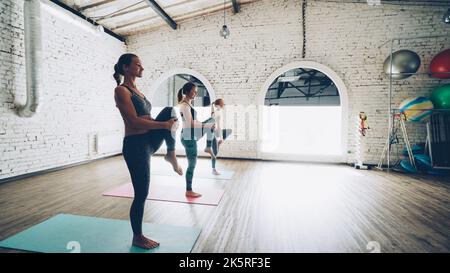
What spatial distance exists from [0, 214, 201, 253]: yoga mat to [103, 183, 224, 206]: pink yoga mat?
0.75 m

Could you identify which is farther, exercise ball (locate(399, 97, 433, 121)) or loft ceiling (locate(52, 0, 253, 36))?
loft ceiling (locate(52, 0, 253, 36))

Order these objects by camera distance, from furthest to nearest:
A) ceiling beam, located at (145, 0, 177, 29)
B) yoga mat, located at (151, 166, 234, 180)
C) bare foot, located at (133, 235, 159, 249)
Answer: ceiling beam, located at (145, 0, 177, 29) < yoga mat, located at (151, 166, 234, 180) < bare foot, located at (133, 235, 159, 249)

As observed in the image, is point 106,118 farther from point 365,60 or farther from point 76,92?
point 365,60

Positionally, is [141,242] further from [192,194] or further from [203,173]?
[203,173]

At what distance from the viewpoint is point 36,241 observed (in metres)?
1.94

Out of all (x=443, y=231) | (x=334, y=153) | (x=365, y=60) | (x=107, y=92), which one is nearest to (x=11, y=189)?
(x=107, y=92)

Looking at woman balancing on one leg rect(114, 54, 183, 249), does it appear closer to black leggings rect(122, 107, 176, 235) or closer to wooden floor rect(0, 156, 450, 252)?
black leggings rect(122, 107, 176, 235)

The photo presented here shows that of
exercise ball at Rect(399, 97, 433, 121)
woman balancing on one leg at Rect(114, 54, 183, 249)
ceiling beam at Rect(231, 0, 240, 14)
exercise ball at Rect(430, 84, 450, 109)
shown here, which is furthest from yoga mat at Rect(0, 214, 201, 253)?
ceiling beam at Rect(231, 0, 240, 14)

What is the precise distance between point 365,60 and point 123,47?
22.3 feet

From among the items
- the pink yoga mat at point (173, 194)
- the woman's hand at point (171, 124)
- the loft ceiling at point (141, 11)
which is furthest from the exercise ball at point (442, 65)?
the woman's hand at point (171, 124)

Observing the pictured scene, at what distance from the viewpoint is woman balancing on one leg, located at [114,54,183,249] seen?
1.56m

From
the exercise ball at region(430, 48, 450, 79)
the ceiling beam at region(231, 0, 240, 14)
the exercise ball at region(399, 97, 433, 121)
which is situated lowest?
the exercise ball at region(399, 97, 433, 121)

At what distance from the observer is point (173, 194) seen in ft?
10.7

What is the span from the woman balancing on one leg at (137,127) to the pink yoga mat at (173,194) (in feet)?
4.41
